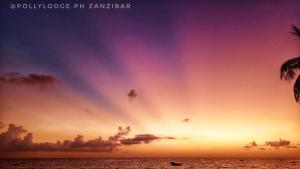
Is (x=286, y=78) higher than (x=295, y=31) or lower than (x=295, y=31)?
lower

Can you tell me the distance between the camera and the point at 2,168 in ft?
212

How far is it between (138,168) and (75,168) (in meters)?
8.83

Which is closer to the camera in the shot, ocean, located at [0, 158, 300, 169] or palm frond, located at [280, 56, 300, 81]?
palm frond, located at [280, 56, 300, 81]

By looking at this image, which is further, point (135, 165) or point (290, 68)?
point (135, 165)

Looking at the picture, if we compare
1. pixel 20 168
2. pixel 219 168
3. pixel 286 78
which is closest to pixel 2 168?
pixel 20 168

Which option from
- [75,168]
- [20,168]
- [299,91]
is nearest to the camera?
[299,91]

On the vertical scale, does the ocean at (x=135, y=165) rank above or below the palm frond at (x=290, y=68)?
below

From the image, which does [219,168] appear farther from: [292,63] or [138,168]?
[292,63]

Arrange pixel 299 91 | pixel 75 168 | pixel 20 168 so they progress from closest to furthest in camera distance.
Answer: pixel 299 91 < pixel 20 168 < pixel 75 168

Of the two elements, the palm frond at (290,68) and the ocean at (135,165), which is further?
the ocean at (135,165)

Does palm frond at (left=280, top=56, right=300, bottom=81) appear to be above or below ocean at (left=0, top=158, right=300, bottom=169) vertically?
above

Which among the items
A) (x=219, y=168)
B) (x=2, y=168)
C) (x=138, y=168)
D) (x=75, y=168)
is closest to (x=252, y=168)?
(x=219, y=168)

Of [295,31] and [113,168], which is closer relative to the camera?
[295,31]

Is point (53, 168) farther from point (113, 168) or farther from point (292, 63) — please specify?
point (292, 63)
